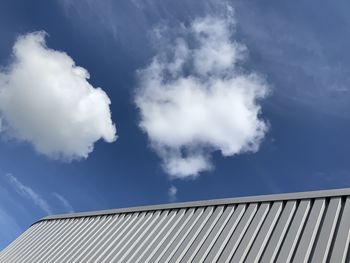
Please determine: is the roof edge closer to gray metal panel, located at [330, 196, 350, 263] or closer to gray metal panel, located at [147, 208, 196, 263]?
gray metal panel, located at [147, 208, 196, 263]

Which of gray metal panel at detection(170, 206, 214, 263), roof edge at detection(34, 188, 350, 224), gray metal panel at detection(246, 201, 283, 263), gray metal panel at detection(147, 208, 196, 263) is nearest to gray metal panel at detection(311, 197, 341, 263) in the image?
roof edge at detection(34, 188, 350, 224)

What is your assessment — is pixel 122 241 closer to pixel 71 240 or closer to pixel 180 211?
pixel 180 211

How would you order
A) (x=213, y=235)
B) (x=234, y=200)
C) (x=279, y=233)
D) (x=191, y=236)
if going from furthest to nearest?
(x=234, y=200) → (x=191, y=236) → (x=213, y=235) → (x=279, y=233)

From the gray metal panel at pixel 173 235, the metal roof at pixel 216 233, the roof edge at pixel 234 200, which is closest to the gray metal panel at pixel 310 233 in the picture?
the metal roof at pixel 216 233

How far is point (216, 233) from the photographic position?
705 cm

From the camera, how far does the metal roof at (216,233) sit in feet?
18.2

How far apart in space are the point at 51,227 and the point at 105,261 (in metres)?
4.93

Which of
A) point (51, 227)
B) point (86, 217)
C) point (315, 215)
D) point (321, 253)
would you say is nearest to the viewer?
point (321, 253)

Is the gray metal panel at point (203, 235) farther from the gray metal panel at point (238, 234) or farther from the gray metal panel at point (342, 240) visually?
the gray metal panel at point (342, 240)

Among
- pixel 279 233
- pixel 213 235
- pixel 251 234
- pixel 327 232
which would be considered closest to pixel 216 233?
pixel 213 235

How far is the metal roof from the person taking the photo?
5.54 m

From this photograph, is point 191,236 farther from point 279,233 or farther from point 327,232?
point 327,232

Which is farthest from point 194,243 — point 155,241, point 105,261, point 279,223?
Answer: point 105,261

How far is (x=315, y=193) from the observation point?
6.64 m
